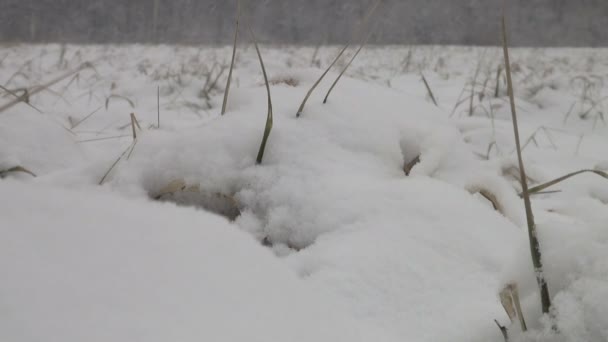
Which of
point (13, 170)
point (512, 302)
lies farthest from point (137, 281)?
point (13, 170)

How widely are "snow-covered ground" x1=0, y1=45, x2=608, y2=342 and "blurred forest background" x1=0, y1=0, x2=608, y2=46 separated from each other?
12076mm

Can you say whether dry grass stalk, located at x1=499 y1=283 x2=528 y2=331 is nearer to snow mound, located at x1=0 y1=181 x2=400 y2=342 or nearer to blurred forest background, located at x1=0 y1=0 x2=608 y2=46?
snow mound, located at x1=0 y1=181 x2=400 y2=342

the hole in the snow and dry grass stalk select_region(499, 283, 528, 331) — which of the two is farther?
the hole in the snow

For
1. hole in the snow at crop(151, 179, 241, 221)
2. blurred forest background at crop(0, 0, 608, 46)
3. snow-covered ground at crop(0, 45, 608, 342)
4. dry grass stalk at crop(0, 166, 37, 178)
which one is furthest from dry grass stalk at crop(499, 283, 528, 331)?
blurred forest background at crop(0, 0, 608, 46)

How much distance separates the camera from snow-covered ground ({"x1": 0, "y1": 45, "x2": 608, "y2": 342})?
0.32 meters

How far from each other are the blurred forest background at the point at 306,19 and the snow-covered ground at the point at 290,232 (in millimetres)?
12076

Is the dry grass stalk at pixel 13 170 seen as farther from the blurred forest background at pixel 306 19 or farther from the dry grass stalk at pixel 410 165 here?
the blurred forest background at pixel 306 19

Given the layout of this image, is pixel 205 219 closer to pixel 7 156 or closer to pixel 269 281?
pixel 269 281

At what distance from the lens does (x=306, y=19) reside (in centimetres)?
1334

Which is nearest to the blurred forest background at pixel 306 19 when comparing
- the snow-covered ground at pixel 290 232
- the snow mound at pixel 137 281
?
the snow-covered ground at pixel 290 232

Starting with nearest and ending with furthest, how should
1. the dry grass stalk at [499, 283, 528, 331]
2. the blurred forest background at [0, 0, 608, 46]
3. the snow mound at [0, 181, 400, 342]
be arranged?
the snow mound at [0, 181, 400, 342], the dry grass stalk at [499, 283, 528, 331], the blurred forest background at [0, 0, 608, 46]

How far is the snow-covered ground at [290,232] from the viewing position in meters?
0.32

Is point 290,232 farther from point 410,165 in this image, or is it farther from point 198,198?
point 410,165

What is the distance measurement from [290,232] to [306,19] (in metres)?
13.4
